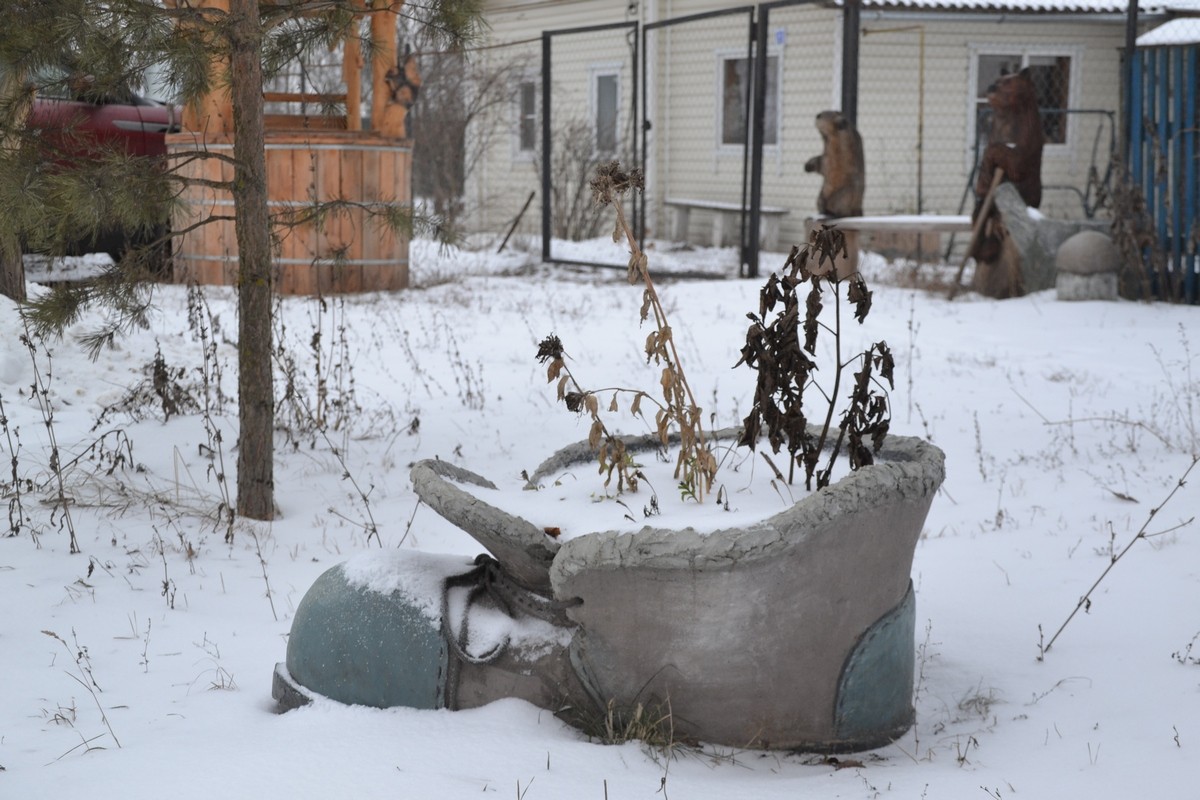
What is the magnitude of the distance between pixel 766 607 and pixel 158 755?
134cm

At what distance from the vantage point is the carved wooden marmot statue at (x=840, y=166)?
36.3 feet

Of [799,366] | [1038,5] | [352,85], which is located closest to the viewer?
[799,366]

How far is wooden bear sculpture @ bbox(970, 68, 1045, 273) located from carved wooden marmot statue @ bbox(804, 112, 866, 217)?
1125mm

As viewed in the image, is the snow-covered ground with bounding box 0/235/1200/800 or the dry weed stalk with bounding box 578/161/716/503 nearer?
the snow-covered ground with bounding box 0/235/1200/800

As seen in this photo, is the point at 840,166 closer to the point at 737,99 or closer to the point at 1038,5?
the point at 737,99

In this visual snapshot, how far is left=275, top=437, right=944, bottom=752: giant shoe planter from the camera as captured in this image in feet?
8.39

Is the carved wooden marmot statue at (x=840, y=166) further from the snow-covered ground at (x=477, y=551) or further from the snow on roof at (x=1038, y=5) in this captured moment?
the snow on roof at (x=1038, y=5)

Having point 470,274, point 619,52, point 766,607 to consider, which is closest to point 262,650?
point 766,607

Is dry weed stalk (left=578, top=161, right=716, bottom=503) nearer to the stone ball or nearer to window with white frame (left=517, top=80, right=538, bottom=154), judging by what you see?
the stone ball

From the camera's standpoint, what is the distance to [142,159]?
13.8 feet

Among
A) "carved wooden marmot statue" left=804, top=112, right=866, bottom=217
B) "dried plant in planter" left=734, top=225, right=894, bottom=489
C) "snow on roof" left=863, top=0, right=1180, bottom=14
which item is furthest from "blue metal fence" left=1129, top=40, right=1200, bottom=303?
"dried plant in planter" left=734, top=225, right=894, bottom=489

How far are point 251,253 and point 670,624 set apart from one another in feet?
7.74

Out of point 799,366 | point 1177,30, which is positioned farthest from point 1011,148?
point 799,366

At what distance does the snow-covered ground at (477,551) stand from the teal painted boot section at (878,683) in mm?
64
